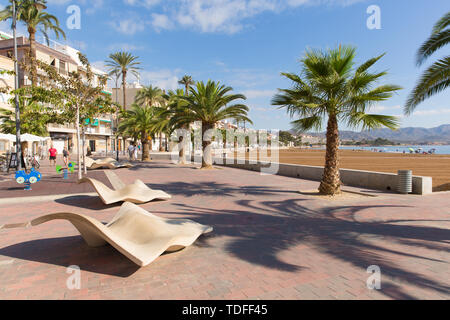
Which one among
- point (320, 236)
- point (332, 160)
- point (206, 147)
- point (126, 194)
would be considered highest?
point (206, 147)

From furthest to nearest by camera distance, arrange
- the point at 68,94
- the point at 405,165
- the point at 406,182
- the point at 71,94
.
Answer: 1. the point at 405,165
2. the point at 71,94
3. the point at 68,94
4. the point at 406,182

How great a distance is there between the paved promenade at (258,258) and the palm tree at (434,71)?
3.21 metres

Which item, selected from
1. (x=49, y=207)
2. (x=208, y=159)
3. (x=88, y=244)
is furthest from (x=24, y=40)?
(x=88, y=244)

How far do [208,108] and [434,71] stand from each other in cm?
1394

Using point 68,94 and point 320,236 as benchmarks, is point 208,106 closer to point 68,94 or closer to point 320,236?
point 68,94

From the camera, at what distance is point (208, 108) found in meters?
19.4

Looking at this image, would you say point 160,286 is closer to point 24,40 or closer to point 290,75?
point 290,75

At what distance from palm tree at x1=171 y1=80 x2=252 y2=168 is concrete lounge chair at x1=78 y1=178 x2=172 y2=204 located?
1118 centimetres

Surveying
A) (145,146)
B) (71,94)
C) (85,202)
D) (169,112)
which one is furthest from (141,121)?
(85,202)

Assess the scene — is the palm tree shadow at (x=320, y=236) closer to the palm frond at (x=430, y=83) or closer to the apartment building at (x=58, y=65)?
the palm frond at (x=430, y=83)

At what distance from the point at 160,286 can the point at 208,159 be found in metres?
17.2

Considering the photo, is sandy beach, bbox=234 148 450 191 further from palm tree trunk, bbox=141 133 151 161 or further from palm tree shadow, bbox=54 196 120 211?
palm tree trunk, bbox=141 133 151 161

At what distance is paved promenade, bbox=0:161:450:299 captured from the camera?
3.31 meters

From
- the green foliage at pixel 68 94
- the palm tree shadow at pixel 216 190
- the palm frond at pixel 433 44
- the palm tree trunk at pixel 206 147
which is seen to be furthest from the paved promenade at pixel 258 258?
the palm tree trunk at pixel 206 147
